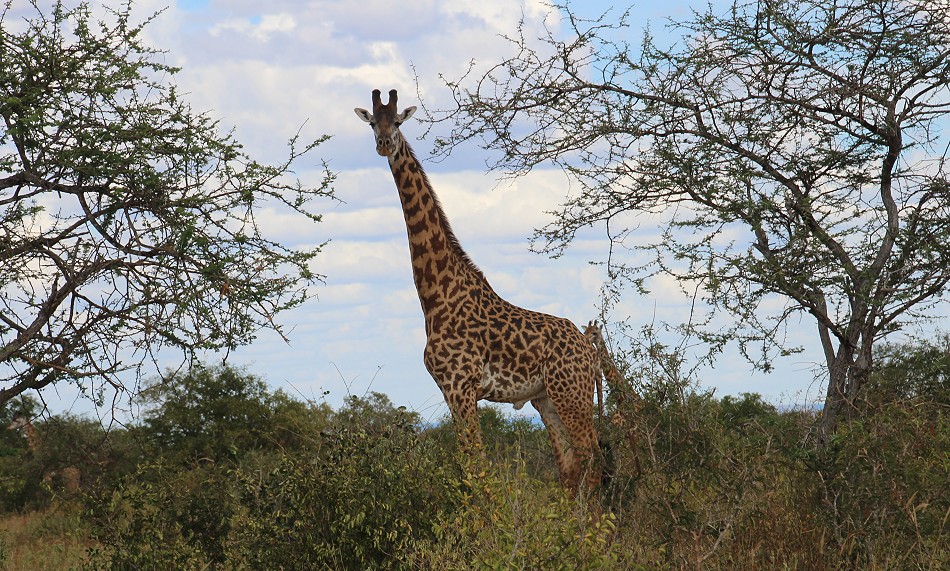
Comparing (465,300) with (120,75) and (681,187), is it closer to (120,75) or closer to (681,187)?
(681,187)

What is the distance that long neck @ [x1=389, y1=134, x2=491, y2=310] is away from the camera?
34.8ft

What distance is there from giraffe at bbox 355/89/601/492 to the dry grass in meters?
3.70

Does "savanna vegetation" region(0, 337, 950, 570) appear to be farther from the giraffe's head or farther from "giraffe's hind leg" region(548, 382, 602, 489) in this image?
A: the giraffe's head

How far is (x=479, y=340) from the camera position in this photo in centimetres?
1005

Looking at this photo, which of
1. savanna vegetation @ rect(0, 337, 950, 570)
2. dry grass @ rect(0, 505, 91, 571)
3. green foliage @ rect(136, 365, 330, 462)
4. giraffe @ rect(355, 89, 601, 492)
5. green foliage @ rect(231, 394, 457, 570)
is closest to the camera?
savanna vegetation @ rect(0, 337, 950, 570)

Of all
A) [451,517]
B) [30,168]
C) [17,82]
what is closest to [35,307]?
[30,168]

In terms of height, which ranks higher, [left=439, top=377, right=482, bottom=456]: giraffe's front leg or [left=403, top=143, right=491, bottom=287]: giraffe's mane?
[left=403, top=143, right=491, bottom=287]: giraffe's mane

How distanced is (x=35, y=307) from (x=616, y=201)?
20.5 ft

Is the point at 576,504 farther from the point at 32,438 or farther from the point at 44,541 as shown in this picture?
the point at 32,438

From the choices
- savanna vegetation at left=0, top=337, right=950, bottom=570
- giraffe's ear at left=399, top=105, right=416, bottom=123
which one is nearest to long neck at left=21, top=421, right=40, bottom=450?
savanna vegetation at left=0, top=337, right=950, bottom=570

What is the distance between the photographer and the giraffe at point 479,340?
9.98m

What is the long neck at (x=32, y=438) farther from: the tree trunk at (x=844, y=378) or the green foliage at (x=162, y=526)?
the tree trunk at (x=844, y=378)

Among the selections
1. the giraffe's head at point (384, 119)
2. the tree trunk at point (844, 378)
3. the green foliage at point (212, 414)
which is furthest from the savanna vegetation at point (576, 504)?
the green foliage at point (212, 414)

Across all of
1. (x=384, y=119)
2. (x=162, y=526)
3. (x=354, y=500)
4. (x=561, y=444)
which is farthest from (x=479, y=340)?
(x=162, y=526)
